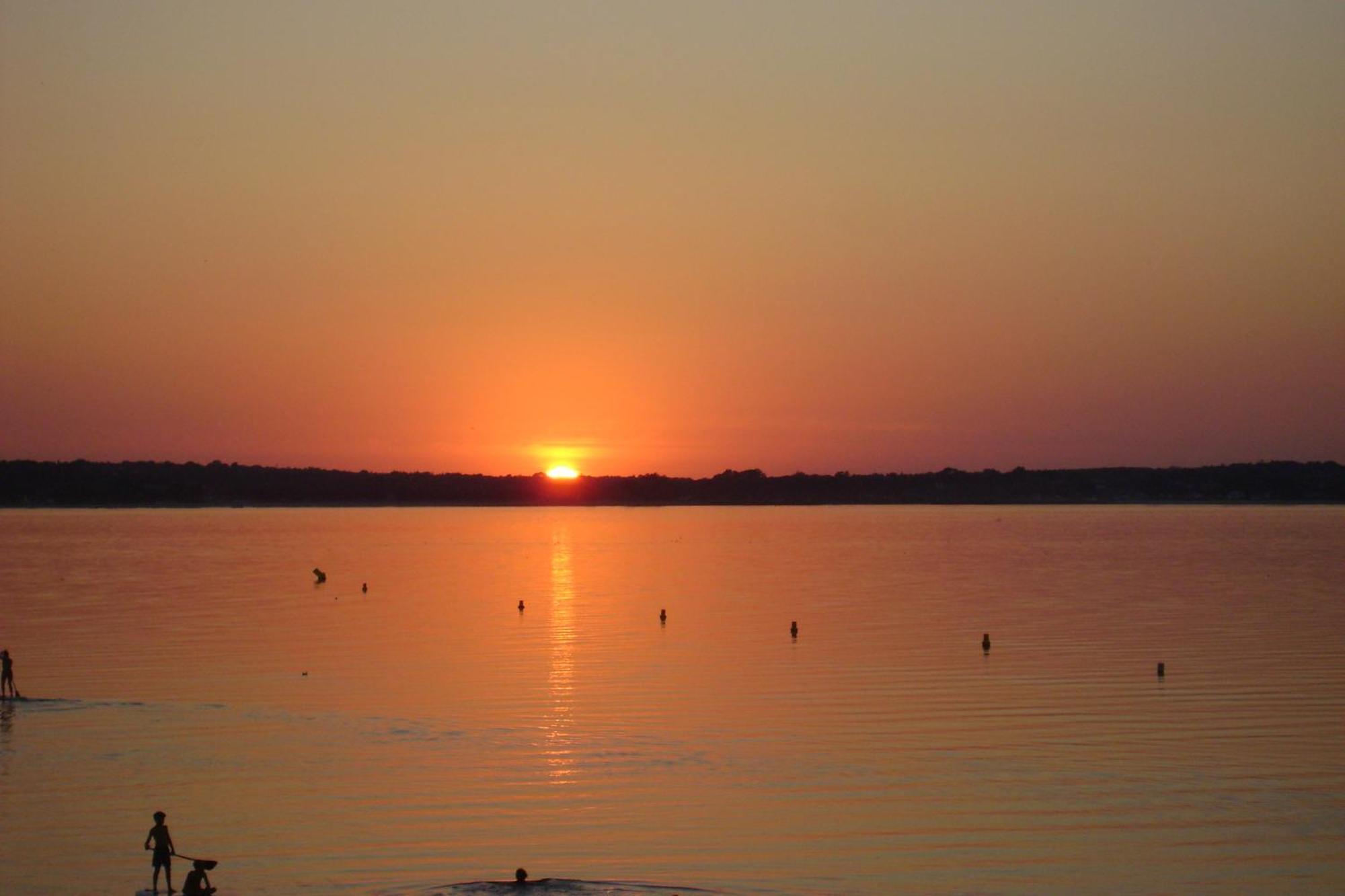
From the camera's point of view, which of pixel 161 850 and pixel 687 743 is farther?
pixel 687 743

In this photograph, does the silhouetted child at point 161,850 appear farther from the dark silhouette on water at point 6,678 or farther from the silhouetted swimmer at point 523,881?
the dark silhouette on water at point 6,678

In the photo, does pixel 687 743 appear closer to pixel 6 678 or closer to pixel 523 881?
pixel 523 881

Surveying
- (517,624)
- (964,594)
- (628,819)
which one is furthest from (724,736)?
(964,594)

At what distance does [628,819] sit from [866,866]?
458cm

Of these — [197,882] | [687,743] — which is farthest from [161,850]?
[687,743]

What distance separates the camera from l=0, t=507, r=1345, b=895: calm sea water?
21422 millimetres

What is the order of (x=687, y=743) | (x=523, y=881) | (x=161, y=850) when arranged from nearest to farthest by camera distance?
(x=523, y=881), (x=161, y=850), (x=687, y=743)

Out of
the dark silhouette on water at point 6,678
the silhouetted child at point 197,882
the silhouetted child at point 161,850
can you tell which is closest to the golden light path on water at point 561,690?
the silhouetted child at point 161,850

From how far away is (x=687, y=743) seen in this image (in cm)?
3041

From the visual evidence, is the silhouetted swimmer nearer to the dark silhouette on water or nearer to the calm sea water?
the calm sea water

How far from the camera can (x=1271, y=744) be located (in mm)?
30125

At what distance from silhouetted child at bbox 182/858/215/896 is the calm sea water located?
0.77m

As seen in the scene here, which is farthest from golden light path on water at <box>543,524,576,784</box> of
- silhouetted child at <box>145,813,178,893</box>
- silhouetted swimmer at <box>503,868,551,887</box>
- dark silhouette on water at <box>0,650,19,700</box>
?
dark silhouette on water at <box>0,650,19,700</box>

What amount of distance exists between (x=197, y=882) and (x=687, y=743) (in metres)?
13.6
